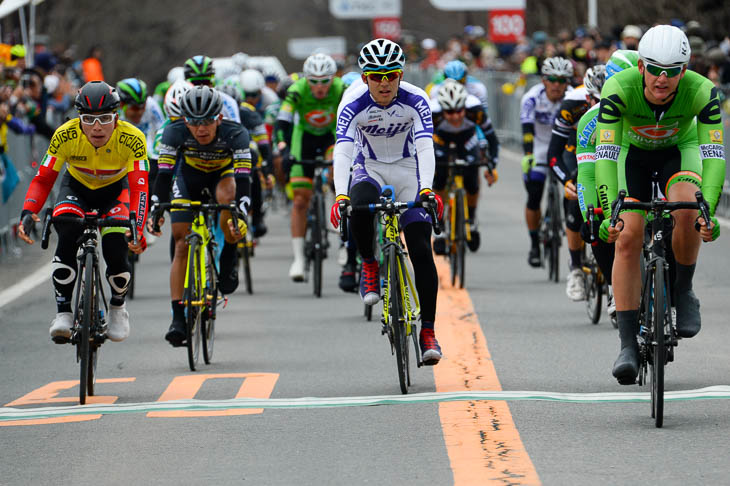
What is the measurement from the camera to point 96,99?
Result: 985 cm

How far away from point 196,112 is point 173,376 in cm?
179

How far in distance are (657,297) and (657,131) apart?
986 mm

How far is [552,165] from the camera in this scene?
12.8 metres

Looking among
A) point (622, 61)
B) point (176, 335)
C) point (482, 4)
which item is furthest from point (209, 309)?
point (482, 4)

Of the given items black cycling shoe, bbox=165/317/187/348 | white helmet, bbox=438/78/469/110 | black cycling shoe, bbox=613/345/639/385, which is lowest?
black cycling shoe, bbox=165/317/187/348

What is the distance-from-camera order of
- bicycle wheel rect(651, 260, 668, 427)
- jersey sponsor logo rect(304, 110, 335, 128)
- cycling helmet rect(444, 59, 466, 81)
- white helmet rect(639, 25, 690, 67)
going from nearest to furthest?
bicycle wheel rect(651, 260, 668, 427), white helmet rect(639, 25, 690, 67), jersey sponsor logo rect(304, 110, 335, 128), cycling helmet rect(444, 59, 466, 81)

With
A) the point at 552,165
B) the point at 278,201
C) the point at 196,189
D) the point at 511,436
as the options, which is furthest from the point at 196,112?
the point at 278,201

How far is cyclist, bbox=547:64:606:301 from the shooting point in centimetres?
1262

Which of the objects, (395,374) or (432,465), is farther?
(395,374)

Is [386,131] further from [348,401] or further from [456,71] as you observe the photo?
[456,71]

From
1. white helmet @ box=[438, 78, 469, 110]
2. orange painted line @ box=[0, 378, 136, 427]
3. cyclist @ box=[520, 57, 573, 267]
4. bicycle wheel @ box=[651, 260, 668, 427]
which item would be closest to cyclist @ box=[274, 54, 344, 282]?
white helmet @ box=[438, 78, 469, 110]

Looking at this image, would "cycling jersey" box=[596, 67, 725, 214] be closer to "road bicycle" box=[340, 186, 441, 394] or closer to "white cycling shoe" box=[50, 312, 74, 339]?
"road bicycle" box=[340, 186, 441, 394]

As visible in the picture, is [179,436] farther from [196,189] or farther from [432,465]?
[196,189]

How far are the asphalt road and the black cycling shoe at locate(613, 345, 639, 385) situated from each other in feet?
0.64
